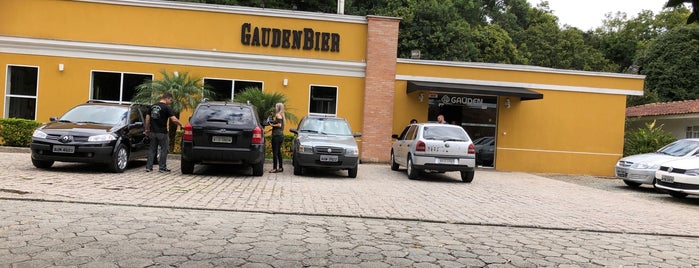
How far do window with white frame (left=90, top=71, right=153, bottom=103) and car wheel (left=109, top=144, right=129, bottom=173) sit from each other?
7072 millimetres

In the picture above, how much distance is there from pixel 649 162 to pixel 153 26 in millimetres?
15986

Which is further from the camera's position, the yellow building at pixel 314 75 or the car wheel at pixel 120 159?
the yellow building at pixel 314 75

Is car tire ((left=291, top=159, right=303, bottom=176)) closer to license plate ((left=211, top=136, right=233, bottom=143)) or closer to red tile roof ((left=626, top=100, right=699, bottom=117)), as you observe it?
license plate ((left=211, top=136, right=233, bottom=143))

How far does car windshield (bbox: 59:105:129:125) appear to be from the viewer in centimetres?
1171

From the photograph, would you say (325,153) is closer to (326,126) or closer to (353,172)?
(353,172)

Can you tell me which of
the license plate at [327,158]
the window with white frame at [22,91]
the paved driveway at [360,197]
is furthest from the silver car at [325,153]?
the window with white frame at [22,91]

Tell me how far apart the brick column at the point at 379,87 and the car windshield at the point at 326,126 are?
4.08 m

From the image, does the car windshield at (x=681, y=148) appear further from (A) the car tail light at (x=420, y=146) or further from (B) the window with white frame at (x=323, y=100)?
(B) the window with white frame at (x=323, y=100)

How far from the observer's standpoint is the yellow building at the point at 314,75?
1767 cm

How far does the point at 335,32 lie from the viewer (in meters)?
18.7

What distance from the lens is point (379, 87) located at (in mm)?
18328

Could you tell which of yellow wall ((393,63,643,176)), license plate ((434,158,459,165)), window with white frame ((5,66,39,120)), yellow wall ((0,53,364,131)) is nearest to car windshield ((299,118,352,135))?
license plate ((434,158,459,165))

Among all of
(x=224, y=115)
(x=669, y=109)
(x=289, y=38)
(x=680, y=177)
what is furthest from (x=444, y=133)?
(x=669, y=109)

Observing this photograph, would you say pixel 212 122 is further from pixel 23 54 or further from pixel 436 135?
pixel 23 54
